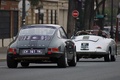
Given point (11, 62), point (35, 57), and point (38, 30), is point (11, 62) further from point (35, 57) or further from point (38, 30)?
point (38, 30)

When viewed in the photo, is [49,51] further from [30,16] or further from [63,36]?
[30,16]

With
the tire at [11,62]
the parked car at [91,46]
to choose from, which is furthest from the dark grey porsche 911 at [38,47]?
the parked car at [91,46]

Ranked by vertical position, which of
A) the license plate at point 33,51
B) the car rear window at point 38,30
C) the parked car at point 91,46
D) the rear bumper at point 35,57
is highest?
the car rear window at point 38,30

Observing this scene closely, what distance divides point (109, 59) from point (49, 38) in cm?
853

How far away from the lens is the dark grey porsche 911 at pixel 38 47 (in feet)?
66.8

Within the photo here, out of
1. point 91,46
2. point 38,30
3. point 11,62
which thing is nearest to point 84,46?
point 91,46

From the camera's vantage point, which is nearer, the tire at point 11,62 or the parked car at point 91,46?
the tire at point 11,62

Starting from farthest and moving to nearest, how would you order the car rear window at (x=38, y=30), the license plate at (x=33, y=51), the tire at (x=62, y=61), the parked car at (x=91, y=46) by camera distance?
1. the parked car at (x=91, y=46)
2. the car rear window at (x=38, y=30)
3. the tire at (x=62, y=61)
4. the license plate at (x=33, y=51)

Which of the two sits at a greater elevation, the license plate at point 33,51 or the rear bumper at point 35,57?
the license plate at point 33,51

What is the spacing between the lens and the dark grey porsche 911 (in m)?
20.4

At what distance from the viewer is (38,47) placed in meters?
20.3

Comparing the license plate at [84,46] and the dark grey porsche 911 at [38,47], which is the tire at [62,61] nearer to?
the dark grey porsche 911 at [38,47]

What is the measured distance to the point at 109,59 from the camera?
28766 mm

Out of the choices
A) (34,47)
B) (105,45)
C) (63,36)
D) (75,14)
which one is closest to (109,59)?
(105,45)
